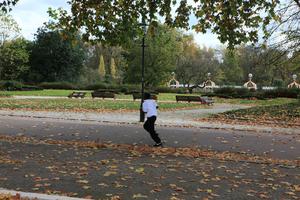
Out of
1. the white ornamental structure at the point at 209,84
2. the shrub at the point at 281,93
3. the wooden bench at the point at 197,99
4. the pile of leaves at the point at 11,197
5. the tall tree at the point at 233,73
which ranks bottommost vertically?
the pile of leaves at the point at 11,197

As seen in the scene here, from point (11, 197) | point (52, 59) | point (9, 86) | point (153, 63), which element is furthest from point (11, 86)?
point (11, 197)

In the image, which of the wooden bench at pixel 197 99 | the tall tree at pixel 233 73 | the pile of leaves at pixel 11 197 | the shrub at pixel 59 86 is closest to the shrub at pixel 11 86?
the shrub at pixel 59 86

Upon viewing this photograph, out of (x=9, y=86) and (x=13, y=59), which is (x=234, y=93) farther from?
(x=13, y=59)

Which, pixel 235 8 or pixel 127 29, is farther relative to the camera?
pixel 127 29

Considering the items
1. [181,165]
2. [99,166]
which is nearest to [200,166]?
[181,165]

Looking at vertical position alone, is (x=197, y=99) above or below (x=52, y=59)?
below

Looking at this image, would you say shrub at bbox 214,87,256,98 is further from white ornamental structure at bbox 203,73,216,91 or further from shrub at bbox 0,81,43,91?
shrub at bbox 0,81,43,91

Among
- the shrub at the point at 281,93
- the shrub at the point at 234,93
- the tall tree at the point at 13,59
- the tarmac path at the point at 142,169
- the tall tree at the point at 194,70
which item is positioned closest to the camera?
the tarmac path at the point at 142,169

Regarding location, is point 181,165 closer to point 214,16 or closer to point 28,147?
point 28,147

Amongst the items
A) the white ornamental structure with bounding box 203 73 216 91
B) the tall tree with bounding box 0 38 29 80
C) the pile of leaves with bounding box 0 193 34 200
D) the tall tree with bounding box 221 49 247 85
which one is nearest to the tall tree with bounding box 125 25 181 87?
the white ornamental structure with bounding box 203 73 216 91

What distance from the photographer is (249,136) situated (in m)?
14.6

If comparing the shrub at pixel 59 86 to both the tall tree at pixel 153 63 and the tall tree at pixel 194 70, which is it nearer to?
the tall tree at pixel 153 63

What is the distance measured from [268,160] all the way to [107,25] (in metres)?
7.00

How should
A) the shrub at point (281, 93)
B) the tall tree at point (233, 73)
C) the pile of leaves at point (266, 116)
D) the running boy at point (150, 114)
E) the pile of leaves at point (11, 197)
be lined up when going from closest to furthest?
the pile of leaves at point (11, 197)
the running boy at point (150, 114)
the pile of leaves at point (266, 116)
the shrub at point (281, 93)
the tall tree at point (233, 73)
